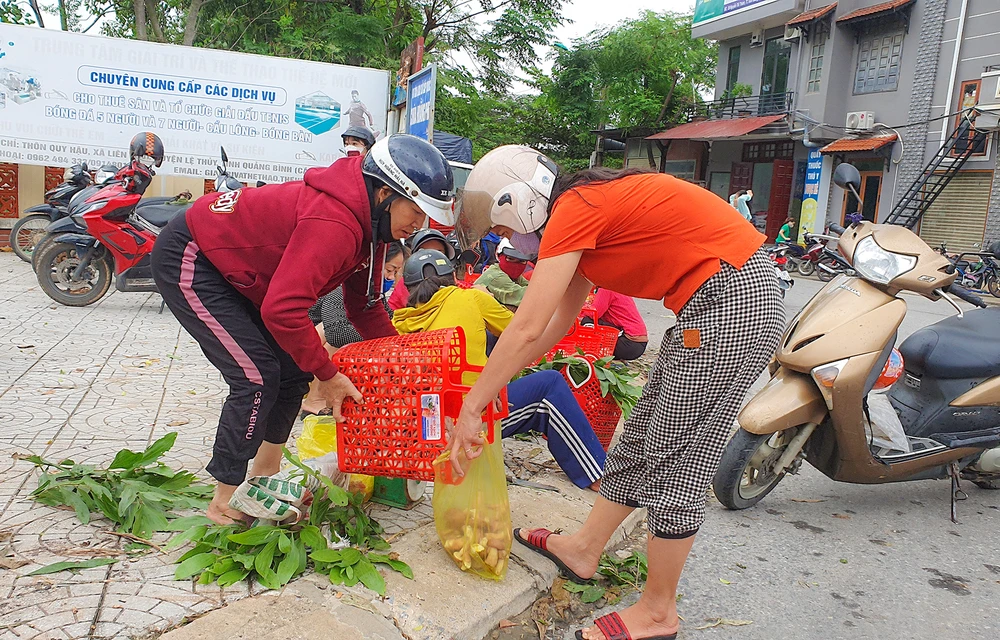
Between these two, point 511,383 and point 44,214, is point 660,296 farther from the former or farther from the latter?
point 44,214

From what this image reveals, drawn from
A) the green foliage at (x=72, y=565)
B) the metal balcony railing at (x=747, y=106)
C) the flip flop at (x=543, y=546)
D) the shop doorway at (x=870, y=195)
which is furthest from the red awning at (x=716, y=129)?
the green foliage at (x=72, y=565)

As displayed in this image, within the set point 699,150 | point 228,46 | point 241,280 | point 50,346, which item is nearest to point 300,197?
point 241,280

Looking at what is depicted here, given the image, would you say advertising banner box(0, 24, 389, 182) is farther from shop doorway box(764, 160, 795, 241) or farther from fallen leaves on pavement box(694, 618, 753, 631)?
shop doorway box(764, 160, 795, 241)

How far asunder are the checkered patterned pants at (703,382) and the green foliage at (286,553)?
93 centimetres

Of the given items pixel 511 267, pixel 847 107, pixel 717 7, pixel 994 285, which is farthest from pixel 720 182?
pixel 511 267

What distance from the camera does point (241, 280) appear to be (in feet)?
8.36

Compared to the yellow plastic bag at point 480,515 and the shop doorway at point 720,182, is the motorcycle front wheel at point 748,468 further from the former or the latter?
the shop doorway at point 720,182

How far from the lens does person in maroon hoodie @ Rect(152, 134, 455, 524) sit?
2348 millimetres

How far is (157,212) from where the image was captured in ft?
24.4

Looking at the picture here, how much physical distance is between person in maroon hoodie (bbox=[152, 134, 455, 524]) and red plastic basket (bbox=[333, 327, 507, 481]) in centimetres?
8

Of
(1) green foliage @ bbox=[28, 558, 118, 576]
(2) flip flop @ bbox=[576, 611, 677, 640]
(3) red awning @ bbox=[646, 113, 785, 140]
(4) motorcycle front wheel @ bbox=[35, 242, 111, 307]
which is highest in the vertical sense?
(3) red awning @ bbox=[646, 113, 785, 140]

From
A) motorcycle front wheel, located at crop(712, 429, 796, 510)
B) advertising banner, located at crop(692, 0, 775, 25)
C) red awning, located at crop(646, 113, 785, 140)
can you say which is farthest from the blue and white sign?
advertising banner, located at crop(692, 0, 775, 25)

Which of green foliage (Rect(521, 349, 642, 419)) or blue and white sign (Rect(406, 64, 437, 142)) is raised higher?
blue and white sign (Rect(406, 64, 437, 142))

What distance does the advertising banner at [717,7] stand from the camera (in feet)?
79.9
